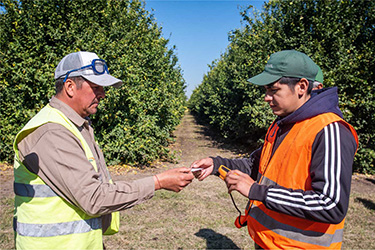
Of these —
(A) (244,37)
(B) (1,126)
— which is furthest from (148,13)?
(B) (1,126)

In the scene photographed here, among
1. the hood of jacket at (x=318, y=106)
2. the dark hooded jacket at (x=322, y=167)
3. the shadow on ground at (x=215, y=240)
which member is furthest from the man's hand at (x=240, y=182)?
the shadow on ground at (x=215, y=240)

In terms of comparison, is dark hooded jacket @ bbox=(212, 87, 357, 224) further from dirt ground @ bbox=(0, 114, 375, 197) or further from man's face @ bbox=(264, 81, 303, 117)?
dirt ground @ bbox=(0, 114, 375, 197)

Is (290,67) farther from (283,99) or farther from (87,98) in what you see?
(87,98)

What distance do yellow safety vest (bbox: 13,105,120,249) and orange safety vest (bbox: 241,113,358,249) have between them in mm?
1248

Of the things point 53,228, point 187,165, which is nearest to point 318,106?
point 53,228

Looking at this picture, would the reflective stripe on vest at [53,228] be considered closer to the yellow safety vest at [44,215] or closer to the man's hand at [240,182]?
the yellow safety vest at [44,215]

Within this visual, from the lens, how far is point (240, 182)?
6.48ft

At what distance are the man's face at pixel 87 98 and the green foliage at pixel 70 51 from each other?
5413 mm

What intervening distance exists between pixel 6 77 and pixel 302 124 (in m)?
8.18

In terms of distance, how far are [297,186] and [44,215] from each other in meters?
1.62

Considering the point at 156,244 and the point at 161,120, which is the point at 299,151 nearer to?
the point at 156,244

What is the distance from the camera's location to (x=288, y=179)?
1.85 metres

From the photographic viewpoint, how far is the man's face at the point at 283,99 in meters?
2.01

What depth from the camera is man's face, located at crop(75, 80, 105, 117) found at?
6.71ft
